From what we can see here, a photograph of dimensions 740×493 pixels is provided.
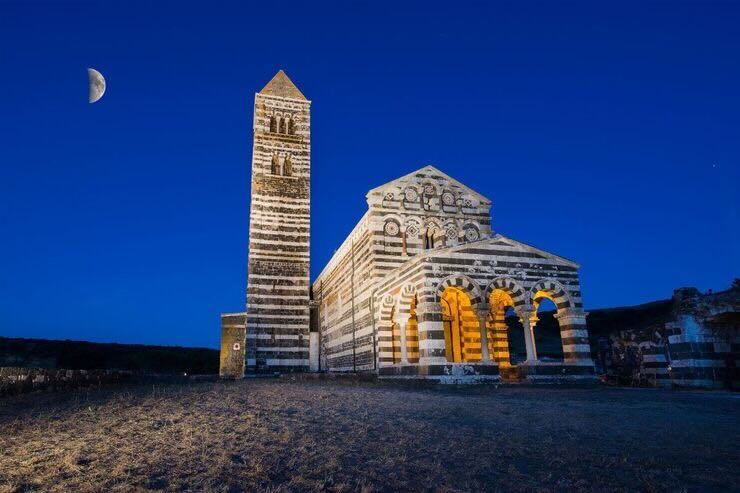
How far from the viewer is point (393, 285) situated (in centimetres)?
1889

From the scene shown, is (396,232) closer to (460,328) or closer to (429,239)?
(429,239)

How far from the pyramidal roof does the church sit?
87mm

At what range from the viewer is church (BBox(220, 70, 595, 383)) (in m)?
16.2

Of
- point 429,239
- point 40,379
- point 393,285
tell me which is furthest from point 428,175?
point 40,379

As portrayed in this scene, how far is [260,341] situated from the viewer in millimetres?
25828

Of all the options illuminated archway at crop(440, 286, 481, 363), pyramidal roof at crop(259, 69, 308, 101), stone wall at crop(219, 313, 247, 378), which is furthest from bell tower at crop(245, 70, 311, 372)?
illuminated archway at crop(440, 286, 481, 363)

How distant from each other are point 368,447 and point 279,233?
2342cm

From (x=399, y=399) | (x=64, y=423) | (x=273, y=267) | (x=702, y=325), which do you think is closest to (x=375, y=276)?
(x=273, y=267)

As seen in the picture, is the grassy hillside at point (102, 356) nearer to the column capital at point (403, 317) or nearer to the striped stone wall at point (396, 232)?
the striped stone wall at point (396, 232)

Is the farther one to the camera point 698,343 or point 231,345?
point 231,345

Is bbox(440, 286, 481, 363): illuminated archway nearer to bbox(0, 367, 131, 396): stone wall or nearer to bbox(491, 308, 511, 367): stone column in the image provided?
bbox(491, 308, 511, 367): stone column

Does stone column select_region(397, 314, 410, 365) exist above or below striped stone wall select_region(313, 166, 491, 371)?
below

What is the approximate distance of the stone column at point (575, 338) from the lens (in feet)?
52.9

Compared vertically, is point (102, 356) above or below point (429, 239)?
below
